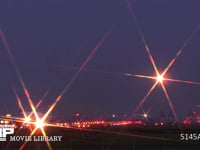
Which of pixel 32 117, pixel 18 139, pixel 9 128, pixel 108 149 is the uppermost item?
pixel 32 117

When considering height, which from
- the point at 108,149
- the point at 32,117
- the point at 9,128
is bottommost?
the point at 9,128

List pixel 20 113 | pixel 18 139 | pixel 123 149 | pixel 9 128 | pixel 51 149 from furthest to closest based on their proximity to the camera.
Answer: pixel 20 113 → pixel 18 139 → pixel 123 149 → pixel 51 149 → pixel 9 128

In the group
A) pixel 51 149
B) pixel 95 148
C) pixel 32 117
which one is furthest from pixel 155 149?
pixel 32 117

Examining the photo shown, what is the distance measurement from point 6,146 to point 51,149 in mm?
5148

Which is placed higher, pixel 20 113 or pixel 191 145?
pixel 20 113

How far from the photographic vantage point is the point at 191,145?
45.0 metres

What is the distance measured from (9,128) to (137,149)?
1747cm

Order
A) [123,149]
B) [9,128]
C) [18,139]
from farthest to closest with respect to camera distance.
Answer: [18,139] < [123,149] < [9,128]

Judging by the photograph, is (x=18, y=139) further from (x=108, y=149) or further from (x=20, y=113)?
(x=20, y=113)

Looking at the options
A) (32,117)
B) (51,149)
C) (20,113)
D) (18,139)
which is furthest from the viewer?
(20,113)

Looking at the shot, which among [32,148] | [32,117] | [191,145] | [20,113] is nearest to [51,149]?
[32,148]

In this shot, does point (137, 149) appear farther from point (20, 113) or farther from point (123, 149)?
point (20, 113)

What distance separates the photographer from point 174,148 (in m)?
45.0

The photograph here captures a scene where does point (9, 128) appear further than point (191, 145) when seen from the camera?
No
